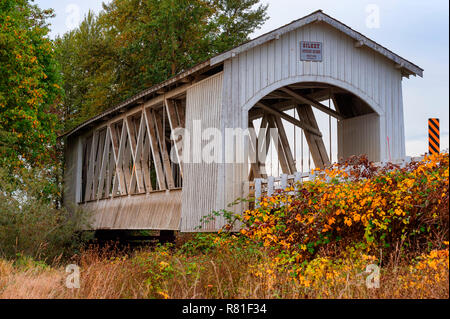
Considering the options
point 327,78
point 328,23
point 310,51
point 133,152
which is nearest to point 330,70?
point 327,78

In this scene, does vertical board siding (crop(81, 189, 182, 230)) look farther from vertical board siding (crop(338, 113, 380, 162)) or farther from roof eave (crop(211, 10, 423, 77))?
vertical board siding (crop(338, 113, 380, 162))

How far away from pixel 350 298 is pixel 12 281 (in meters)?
5.26

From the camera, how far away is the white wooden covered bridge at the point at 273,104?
14.8 meters

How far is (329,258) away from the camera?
979 cm

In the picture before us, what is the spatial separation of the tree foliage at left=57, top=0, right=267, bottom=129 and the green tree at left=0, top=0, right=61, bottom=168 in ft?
26.5

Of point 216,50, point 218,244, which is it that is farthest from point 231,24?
point 218,244

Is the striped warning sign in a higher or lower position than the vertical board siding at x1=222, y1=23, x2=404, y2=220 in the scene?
lower

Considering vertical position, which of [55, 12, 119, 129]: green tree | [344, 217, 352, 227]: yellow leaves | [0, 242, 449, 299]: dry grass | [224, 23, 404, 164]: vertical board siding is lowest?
[0, 242, 449, 299]: dry grass

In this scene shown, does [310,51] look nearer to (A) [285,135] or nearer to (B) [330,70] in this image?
(B) [330,70]

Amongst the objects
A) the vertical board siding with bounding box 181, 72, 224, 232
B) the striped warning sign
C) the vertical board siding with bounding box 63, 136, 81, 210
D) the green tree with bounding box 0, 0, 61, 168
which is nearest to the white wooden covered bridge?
the vertical board siding with bounding box 181, 72, 224, 232

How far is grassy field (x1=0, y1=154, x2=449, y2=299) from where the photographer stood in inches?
330

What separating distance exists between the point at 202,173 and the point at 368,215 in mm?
6229

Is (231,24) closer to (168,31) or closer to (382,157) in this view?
(168,31)

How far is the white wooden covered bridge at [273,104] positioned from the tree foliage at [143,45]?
38.0 ft
